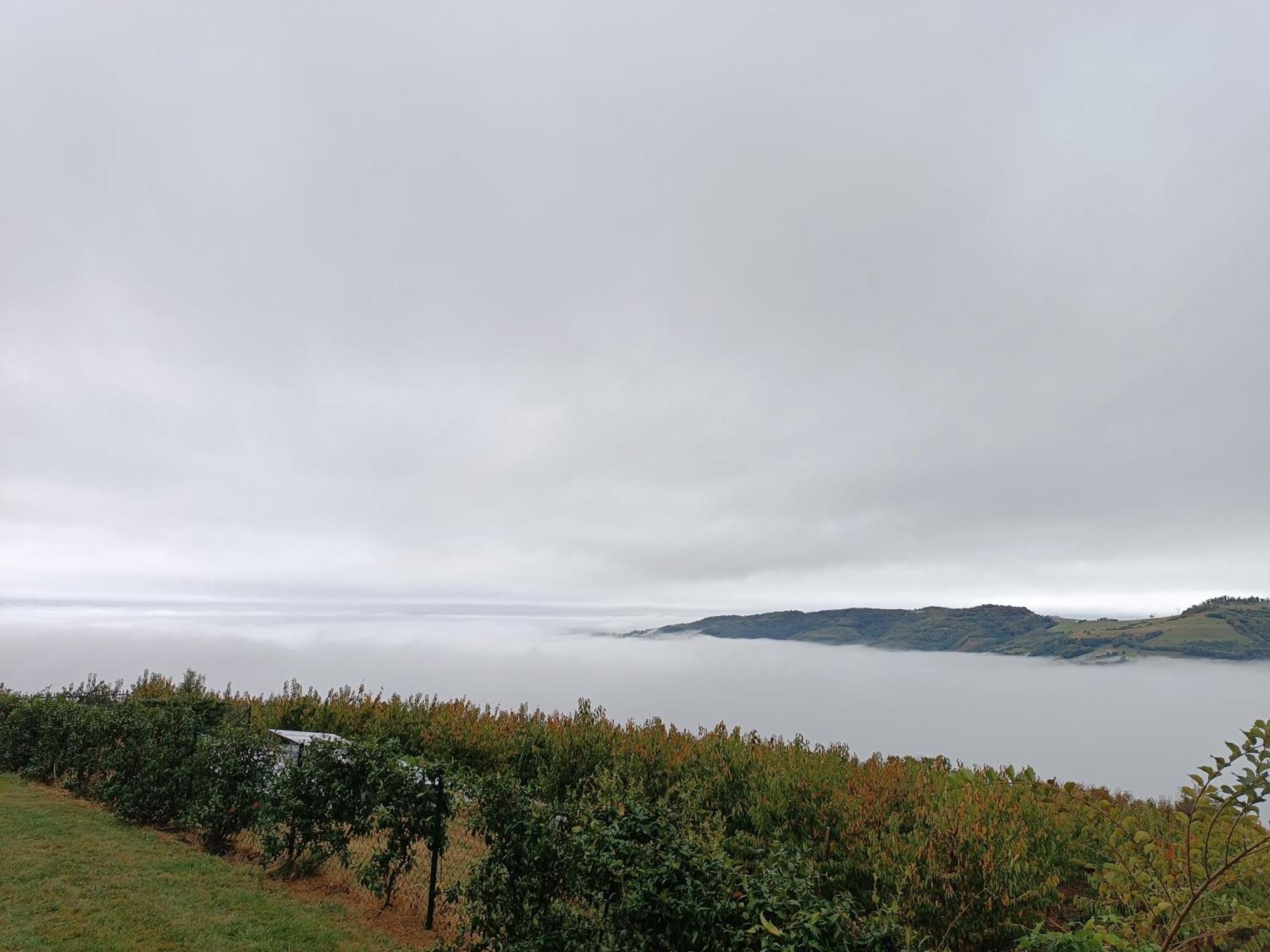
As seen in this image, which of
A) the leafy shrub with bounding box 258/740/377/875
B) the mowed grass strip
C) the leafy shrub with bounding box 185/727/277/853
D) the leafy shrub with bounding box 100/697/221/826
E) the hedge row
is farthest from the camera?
the leafy shrub with bounding box 100/697/221/826

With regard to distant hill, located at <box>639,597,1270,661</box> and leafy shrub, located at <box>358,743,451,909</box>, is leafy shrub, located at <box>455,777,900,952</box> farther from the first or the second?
distant hill, located at <box>639,597,1270,661</box>

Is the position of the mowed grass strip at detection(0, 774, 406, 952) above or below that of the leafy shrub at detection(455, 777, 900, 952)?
below

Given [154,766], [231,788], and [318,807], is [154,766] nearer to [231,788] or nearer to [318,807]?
[231,788]

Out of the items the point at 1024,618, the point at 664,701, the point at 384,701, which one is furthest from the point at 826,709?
the point at 384,701

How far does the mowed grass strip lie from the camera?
5598mm

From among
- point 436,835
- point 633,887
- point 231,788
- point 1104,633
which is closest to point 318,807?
point 436,835

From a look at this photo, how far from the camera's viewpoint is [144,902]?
631 cm

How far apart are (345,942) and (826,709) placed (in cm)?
18883

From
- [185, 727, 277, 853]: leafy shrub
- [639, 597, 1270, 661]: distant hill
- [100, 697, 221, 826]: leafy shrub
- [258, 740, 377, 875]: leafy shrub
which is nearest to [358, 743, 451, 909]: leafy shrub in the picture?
[258, 740, 377, 875]: leafy shrub

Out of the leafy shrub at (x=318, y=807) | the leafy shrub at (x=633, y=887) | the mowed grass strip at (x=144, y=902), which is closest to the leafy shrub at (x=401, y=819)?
the leafy shrub at (x=318, y=807)

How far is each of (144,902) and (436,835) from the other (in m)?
3.25

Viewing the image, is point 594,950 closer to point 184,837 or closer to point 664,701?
point 184,837

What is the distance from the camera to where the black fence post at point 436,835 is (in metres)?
6.19

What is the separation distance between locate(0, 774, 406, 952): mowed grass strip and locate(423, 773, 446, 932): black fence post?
1.36ft
